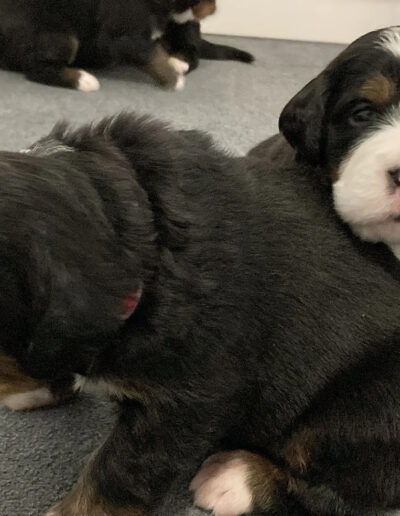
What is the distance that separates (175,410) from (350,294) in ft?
1.25

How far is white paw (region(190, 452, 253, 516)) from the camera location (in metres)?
1.38

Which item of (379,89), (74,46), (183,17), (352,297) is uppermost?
(379,89)

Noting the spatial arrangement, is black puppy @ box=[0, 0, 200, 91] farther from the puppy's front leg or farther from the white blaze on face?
the puppy's front leg

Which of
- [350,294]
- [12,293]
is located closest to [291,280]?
[350,294]

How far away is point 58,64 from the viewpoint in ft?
9.93

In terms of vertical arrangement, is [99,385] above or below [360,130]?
below

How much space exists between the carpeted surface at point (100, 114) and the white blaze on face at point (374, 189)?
0.64 meters

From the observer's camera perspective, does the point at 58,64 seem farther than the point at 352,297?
Yes

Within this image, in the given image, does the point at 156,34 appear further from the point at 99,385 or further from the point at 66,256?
the point at 66,256

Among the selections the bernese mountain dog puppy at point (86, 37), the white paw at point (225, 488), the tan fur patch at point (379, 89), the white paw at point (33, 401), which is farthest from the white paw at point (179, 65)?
the white paw at point (225, 488)

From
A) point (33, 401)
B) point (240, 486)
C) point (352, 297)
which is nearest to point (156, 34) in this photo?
point (33, 401)

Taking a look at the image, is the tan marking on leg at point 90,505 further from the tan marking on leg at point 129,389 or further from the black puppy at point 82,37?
the black puppy at point 82,37

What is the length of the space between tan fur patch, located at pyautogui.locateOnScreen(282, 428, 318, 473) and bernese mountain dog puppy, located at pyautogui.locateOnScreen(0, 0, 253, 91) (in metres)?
2.05

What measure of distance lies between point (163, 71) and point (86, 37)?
350 mm
